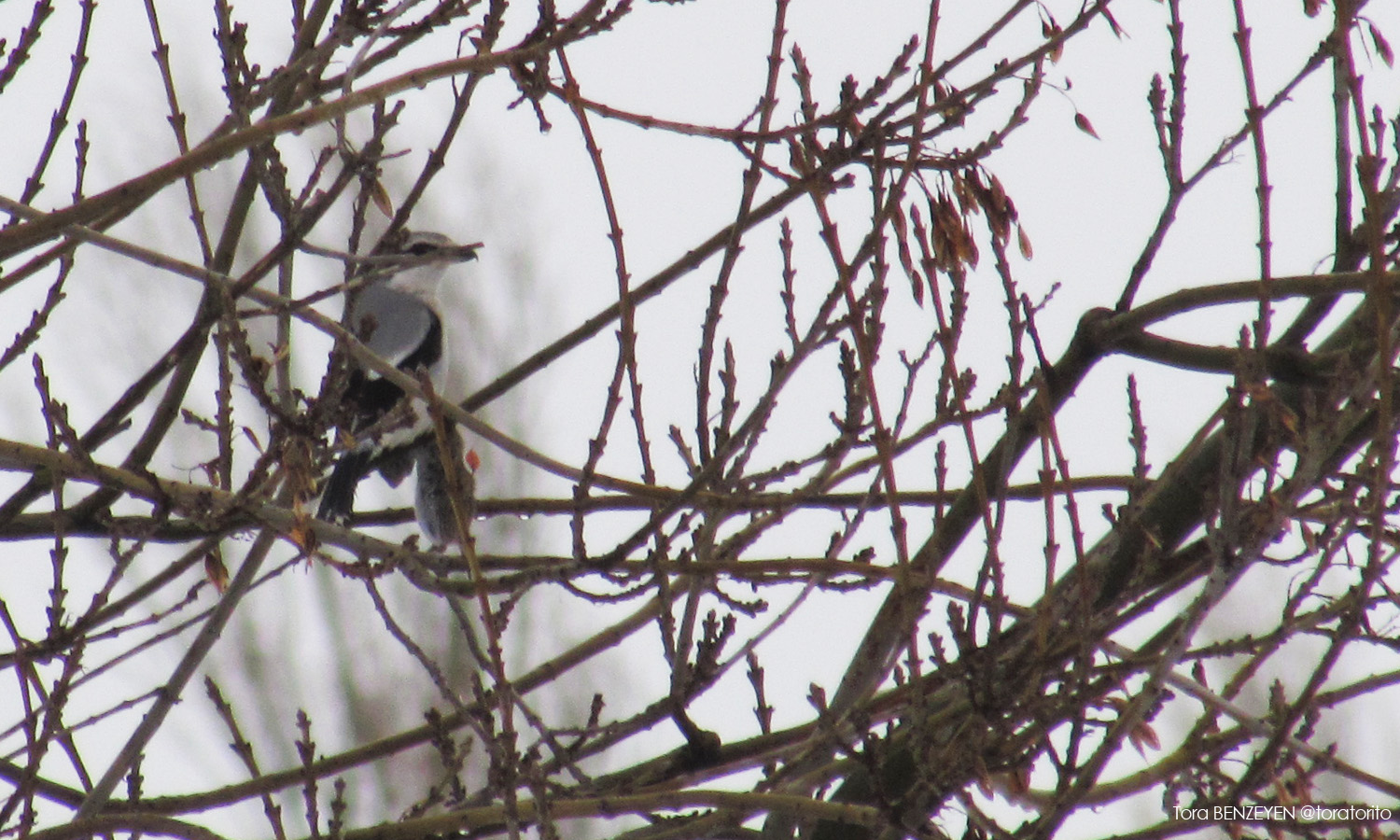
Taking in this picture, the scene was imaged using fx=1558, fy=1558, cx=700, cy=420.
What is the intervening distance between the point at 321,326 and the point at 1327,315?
6.70 feet

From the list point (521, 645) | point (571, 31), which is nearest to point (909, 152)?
point (571, 31)

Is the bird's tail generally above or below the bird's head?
below

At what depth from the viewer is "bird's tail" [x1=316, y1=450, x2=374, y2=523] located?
5562mm

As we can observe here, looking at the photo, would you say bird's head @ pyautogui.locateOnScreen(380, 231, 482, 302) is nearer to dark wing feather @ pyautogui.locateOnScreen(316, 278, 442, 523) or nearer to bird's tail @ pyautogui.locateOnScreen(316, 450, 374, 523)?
dark wing feather @ pyautogui.locateOnScreen(316, 278, 442, 523)

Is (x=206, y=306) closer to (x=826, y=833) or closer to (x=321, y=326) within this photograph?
(x=321, y=326)

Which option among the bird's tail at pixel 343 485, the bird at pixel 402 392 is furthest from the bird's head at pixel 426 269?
the bird's tail at pixel 343 485

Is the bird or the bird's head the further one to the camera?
the bird's head

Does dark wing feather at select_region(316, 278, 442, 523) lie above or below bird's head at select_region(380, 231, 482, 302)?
below

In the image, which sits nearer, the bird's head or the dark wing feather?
the dark wing feather

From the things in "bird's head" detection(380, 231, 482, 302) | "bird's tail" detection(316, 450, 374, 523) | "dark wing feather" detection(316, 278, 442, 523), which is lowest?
"bird's tail" detection(316, 450, 374, 523)

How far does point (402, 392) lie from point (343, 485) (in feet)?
3.05

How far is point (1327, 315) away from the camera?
10.6ft

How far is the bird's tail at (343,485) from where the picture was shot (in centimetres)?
556

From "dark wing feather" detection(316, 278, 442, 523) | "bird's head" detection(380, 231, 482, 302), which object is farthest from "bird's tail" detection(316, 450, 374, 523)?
"bird's head" detection(380, 231, 482, 302)
